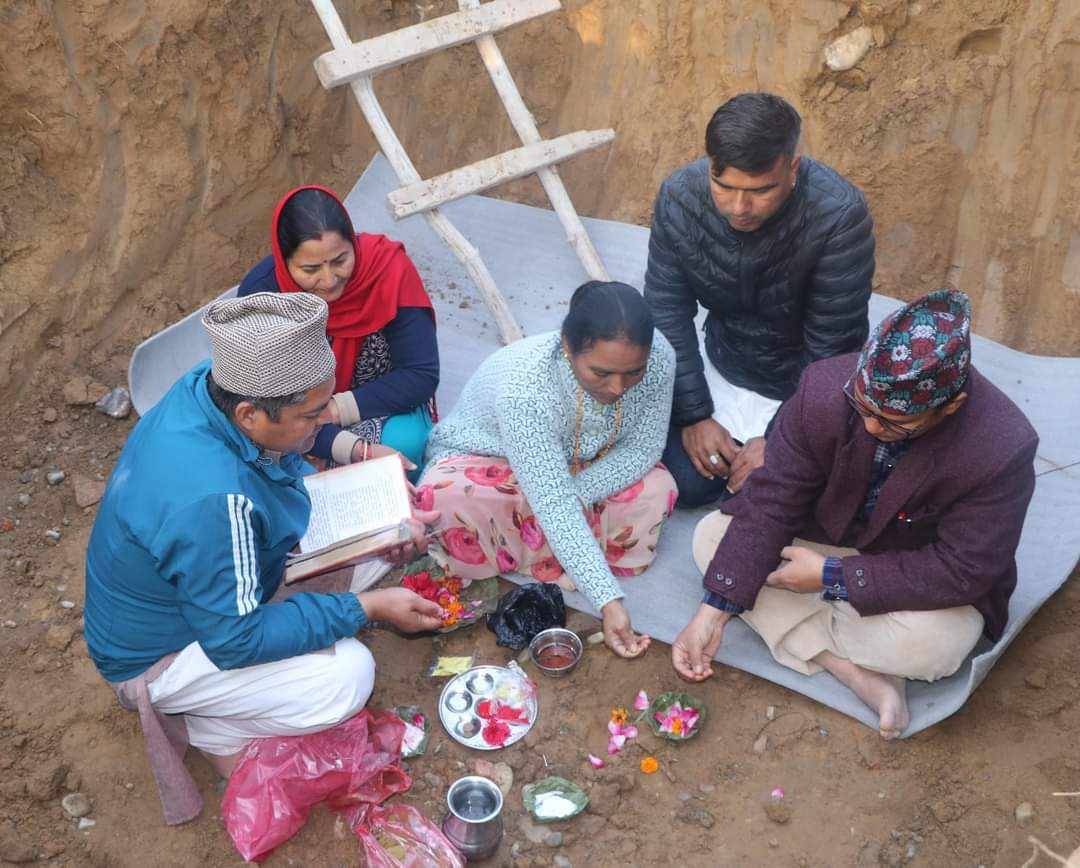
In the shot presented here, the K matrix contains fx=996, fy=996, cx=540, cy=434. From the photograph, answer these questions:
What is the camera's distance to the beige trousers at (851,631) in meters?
2.86

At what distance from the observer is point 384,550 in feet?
9.85

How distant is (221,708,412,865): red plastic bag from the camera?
8.92ft

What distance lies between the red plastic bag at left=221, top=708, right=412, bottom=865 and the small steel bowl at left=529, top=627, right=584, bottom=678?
0.61 m

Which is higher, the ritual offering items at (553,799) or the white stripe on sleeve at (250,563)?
the white stripe on sleeve at (250,563)

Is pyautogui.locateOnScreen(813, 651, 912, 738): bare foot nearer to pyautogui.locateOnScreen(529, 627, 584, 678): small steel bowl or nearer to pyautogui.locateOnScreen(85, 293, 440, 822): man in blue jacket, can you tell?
pyautogui.locateOnScreen(529, 627, 584, 678): small steel bowl

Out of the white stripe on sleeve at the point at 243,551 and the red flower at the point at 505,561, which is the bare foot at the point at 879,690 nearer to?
the red flower at the point at 505,561

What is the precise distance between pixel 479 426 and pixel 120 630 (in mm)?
A: 1350

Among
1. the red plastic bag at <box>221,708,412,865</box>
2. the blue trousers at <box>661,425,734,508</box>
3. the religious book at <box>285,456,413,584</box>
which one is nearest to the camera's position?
the red plastic bag at <box>221,708,412,865</box>

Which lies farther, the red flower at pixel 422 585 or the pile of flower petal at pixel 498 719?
the red flower at pixel 422 585

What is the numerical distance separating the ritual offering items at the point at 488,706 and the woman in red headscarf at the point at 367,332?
2.78ft

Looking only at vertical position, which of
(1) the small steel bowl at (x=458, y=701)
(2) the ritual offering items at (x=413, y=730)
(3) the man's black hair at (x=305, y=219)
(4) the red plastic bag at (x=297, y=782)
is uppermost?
(3) the man's black hair at (x=305, y=219)

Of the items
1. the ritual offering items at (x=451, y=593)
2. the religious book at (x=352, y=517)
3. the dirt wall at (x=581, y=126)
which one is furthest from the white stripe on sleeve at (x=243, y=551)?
the dirt wall at (x=581, y=126)

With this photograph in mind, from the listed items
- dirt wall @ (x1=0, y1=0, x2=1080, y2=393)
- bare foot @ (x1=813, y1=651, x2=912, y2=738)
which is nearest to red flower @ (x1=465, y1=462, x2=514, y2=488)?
bare foot @ (x1=813, y1=651, x2=912, y2=738)

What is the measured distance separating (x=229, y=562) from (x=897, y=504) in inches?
69.0
